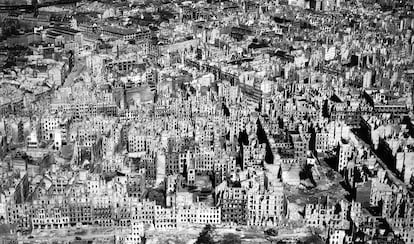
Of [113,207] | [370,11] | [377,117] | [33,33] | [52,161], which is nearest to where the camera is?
[113,207]

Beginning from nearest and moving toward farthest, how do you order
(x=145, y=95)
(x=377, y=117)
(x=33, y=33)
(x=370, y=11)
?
(x=377, y=117), (x=145, y=95), (x=33, y=33), (x=370, y=11)

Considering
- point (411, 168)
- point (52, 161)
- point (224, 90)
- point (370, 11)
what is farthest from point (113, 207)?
point (370, 11)

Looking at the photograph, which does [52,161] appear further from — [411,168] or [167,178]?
[411,168]

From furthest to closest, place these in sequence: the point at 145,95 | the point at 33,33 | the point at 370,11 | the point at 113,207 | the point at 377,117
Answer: the point at 370,11, the point at 33,33, the point at 145,95, the point at 377,117, the point at 113,207

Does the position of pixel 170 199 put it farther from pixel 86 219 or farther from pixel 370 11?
pixel 370 11

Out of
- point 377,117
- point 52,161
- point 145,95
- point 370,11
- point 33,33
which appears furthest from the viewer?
point 370,11

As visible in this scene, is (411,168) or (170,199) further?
(411,168)

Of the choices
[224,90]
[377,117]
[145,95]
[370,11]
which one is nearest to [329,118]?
[377,117]

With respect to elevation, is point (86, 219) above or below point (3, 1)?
below

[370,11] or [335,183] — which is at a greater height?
[370,11]
